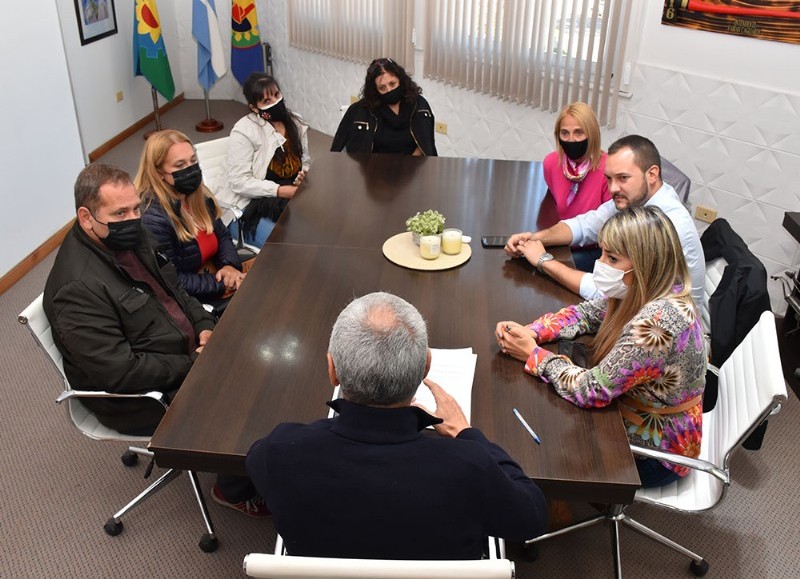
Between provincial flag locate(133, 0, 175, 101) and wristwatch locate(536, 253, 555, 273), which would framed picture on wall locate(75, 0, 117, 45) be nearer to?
provincial flag locate(133, 0, 175, 101)

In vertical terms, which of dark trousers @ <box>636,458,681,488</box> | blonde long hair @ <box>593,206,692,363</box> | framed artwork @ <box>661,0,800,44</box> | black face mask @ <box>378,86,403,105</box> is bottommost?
dark trousers @ <box>636,458,681,488</box>

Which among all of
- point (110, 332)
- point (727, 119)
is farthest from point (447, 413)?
point (727, 119)

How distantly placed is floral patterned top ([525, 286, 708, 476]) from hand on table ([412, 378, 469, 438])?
328 mm

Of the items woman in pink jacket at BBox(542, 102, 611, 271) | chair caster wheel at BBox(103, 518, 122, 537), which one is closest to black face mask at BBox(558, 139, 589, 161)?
woman in pink jacket at BBox(542, 102, 611, 271)

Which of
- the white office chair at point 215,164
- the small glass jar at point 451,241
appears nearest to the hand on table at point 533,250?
the small glass jar at point 451,241

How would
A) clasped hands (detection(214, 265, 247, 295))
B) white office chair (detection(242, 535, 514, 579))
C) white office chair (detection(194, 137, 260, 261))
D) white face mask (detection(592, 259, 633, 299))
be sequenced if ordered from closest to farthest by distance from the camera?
1. white office chair (detection(242, 535, 514, 579))
2. white face mask (detection(592, 259, 633, 299))
3. clasped hands (detection(214, 265, 247, 295))
4. white office chair (detection(194, 137, 260, 261))

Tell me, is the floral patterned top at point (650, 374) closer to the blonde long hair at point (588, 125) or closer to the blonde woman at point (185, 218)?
the blonde long hair at point (588, 125)

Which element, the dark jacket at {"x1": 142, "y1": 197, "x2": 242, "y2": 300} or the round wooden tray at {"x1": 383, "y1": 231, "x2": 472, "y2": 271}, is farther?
the dark jacket at {"x1": 142, "y1": 197, "x2": 242, "y2": 300}

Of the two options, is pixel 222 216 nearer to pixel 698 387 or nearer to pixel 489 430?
pixel 489 430

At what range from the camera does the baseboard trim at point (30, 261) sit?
4047mm

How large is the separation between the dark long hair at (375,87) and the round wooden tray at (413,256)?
1.44 m

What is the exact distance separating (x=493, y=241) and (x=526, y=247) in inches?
7.4

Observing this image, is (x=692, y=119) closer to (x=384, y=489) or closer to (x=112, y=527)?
(x=384, y=489)

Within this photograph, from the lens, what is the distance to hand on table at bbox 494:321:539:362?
6.59 ft
